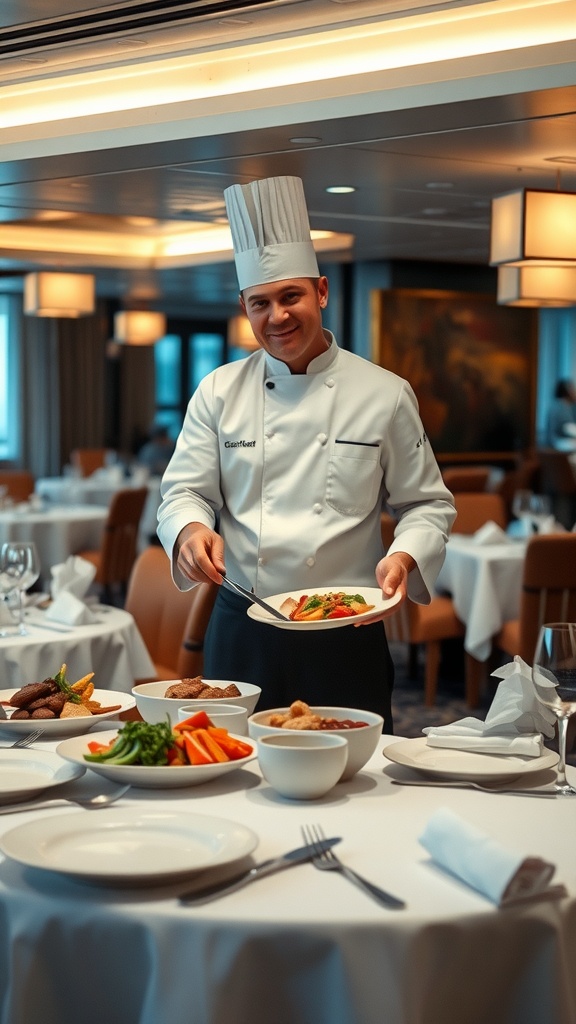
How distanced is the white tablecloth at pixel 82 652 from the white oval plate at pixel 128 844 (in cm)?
174

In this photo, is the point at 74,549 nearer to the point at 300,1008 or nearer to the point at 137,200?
the point at 137,200

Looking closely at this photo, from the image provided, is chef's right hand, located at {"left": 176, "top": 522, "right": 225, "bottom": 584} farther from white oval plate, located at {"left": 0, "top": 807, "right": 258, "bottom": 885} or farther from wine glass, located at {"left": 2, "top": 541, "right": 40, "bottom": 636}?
wine glass, located at {"left": 2, "top": 541, "right": 40, "bottom": 636}

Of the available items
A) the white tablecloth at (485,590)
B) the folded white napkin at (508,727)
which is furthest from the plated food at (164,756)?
the white tablecloth at (485,590)

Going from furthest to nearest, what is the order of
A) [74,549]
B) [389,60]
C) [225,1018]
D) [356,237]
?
1. [356,237]
2. [74,549]
3. [389,60]
4. [225,1018]

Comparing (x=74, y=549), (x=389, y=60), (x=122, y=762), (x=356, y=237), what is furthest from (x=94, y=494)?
(x=122, y=762)

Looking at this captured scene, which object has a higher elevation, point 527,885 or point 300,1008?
point 527,885

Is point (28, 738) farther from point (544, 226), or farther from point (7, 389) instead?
point (7, 389)

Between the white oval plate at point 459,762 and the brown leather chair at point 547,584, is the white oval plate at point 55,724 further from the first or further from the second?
the brown leather chair at point 547,584

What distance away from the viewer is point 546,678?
164cm

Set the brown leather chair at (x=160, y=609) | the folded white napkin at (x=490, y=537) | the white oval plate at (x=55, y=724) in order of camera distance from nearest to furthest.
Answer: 1. the white oval plate at (x=55, y=724)
2. the brown leather chair at (x=160, y=609)
3. the folded white napkin at (x=490, y=537)

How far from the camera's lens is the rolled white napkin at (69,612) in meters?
3.48

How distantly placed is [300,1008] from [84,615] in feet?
7.71

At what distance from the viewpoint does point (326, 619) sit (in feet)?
6.31

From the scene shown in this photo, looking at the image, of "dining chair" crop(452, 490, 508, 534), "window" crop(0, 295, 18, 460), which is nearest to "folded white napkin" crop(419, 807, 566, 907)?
"dining chair" crop(452, 490, 508, 534)
